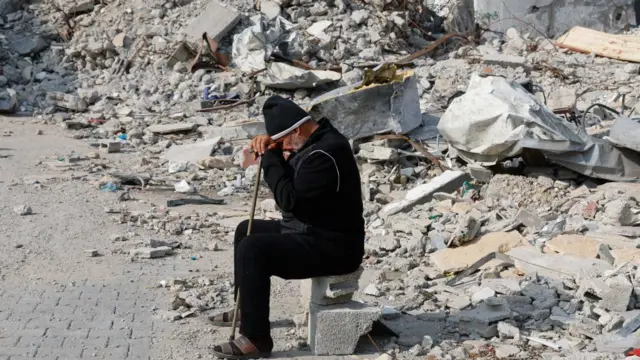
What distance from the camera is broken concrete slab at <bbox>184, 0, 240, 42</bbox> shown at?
16.0 meters

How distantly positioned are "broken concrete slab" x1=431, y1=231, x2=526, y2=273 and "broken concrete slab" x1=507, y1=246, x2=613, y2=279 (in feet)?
0.85

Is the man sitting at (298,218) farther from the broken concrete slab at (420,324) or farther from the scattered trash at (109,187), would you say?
the scattered trash at (109,187)

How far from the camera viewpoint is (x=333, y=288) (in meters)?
5.54

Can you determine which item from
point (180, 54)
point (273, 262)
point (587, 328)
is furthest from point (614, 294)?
point (180, 54)

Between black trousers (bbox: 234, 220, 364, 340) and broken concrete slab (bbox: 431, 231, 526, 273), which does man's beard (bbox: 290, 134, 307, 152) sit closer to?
black trousers (bbox: 234, 220, 364, 340)

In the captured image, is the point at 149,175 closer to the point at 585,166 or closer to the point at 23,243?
the point at 23,243

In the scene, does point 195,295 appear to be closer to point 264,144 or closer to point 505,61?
point 264,144

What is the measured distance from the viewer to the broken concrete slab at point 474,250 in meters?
7.52

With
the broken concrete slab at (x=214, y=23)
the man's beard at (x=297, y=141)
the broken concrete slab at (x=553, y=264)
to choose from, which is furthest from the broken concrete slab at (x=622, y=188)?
the broken concrete slab at (x=214, y=23)

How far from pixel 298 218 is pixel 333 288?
1.57ft

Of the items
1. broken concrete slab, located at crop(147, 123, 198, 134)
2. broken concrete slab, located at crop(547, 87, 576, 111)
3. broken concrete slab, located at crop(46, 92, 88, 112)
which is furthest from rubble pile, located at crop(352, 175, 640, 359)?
broken concrete slab, located at crop(46, 92, 88, 112)

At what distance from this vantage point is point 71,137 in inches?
531

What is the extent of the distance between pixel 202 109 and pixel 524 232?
7335 millimetres

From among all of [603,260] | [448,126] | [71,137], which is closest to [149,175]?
[71,137]
